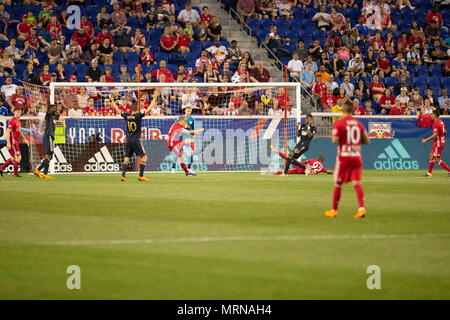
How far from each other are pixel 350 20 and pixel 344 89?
19.2 feet

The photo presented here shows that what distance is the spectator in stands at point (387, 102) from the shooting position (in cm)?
2895

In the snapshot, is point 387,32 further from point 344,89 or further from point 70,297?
point 70,297

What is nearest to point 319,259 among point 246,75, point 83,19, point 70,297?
point 70,297

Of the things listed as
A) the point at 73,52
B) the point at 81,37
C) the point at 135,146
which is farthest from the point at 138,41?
the point at 135,146

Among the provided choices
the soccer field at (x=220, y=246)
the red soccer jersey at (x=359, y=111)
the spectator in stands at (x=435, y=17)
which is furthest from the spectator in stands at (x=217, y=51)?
the soccer field at (x=220, y=246)

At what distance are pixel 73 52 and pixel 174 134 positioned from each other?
646cm

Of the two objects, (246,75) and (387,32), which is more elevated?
(387,32)

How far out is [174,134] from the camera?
23.7 meters

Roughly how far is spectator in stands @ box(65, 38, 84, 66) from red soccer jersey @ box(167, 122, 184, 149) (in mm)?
6148

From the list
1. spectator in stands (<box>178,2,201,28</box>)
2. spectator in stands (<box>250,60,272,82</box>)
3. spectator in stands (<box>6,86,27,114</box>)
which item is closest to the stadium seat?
spectator in stands (<box>178,2,201,28</box>)

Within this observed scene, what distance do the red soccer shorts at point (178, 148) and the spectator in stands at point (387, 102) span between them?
9436 mm

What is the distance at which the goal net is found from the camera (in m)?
→ 25.0

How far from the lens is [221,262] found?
7.54 metres

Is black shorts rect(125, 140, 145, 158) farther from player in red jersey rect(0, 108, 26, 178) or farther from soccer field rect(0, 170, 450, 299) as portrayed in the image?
soccer field rect(0, 170, 450, 299)
